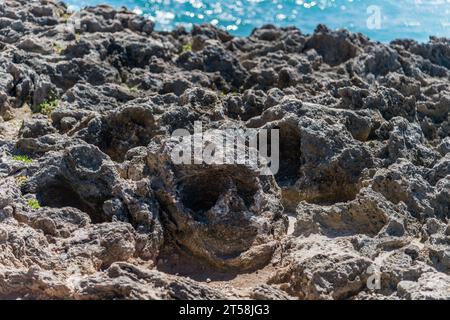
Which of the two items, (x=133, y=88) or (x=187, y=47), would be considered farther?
(x=187, y=47)

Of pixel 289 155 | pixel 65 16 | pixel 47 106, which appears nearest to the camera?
pixel 289 155

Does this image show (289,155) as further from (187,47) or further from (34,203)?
(187,47)

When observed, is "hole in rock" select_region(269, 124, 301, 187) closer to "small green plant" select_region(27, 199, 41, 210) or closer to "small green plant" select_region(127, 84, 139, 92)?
"small green plant" select_region(27, 199, 41, 210)

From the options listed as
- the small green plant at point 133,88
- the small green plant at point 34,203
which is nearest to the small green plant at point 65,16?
the small green plant at point 133,88

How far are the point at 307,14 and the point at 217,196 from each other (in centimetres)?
4662

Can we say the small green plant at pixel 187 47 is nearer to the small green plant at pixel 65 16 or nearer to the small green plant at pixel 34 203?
the small green plant at pixel 65 16

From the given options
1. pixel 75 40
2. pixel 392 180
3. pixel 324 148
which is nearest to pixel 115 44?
pixel 75 40

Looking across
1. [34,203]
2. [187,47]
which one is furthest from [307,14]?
[34,203]

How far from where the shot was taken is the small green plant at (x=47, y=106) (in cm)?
1795

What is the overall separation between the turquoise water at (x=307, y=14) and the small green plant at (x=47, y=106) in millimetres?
29784

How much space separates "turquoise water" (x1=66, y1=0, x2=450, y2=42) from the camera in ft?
156

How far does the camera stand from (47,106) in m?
18.2
